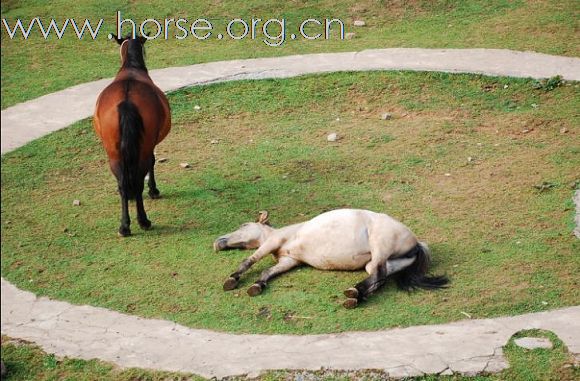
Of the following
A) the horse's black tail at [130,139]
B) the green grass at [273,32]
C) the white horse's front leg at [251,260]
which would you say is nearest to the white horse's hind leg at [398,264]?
the white horse's front leg at [251,260]

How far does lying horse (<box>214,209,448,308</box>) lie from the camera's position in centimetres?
603

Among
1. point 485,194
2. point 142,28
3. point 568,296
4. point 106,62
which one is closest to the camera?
point 568,296

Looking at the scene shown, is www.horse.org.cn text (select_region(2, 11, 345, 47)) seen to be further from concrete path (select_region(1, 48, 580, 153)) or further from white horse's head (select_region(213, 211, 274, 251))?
white horse's head (select_region(213, 211, 274, 251))

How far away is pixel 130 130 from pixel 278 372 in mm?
2700

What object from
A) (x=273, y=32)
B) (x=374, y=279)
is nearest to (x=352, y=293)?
(x=374, y=279)

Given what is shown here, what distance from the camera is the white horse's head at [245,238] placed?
667 centimetres

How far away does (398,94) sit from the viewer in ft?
33.8

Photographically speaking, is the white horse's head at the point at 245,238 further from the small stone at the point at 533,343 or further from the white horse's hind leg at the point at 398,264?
the small stone at the point at 533,343

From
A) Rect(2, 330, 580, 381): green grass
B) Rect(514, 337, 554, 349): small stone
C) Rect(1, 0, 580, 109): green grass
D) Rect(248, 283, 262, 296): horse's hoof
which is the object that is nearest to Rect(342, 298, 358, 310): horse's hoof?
Rect(248, 283, 262, 296): horse's hoof

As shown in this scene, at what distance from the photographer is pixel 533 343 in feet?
17.1

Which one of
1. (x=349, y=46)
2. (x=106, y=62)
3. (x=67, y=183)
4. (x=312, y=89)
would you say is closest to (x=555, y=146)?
(x=312, y=89)

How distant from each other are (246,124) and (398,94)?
1964 millimetres

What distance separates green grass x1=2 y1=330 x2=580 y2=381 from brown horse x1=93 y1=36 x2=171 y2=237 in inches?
78.4

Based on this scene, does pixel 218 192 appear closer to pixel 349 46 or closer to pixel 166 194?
pixel 166 194
